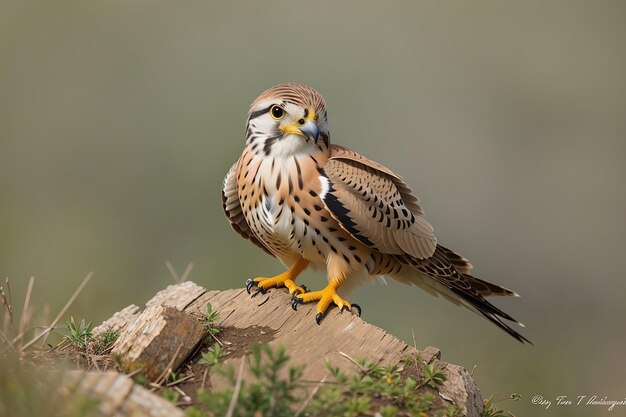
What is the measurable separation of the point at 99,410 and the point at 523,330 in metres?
6.35

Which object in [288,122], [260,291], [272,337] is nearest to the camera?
[272,337]

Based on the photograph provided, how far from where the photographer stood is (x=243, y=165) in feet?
16.1

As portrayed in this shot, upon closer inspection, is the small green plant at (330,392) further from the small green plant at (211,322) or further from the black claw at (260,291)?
the black claw at (260,291)

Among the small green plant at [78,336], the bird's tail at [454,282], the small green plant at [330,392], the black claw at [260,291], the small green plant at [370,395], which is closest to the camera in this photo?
the small green plant at [330,392]

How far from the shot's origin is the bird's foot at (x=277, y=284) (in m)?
4.97

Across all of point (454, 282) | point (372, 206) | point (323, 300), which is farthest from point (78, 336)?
point (454, 282)

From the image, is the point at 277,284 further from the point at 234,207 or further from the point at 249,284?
the point at 234,207

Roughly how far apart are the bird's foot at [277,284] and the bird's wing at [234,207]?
446 millimetres

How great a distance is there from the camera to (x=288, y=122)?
4.64m

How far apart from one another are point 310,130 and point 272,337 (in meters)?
1.23

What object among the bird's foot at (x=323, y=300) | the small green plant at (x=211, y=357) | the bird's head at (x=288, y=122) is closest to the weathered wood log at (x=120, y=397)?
the small green plant at (x=211, y=357)

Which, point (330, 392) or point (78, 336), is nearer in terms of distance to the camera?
point (330, 392)

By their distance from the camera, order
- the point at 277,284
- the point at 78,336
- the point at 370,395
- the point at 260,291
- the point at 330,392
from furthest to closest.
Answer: the point at 277,284, the point at 260,291, the point at 78,336, the point at 370,395, the point at 330,392

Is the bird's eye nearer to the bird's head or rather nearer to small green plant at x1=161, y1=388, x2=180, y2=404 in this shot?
the bird's head
